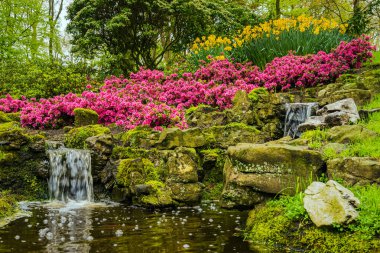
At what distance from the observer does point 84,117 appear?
13109mm

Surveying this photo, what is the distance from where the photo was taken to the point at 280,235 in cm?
568

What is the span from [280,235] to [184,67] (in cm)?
1401

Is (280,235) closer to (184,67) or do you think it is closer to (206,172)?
(206,172)

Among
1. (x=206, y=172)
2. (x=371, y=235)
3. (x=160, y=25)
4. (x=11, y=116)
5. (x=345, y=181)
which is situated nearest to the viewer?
(x=371, y=235)

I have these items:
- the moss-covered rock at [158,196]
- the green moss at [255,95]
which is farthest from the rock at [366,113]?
the moss-covered rock at [158,196]

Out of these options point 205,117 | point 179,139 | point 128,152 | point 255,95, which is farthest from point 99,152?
point 255,95

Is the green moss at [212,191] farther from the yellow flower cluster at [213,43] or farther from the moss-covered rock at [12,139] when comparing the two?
the yellow flower cluster at [213,43]

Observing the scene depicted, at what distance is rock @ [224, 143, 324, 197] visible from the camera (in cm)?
653

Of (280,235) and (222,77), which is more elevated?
(222,77)

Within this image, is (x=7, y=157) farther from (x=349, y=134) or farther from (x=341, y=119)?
(x=341, y=119)

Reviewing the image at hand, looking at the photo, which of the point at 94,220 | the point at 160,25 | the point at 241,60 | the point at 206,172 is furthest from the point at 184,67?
the point at 94,220

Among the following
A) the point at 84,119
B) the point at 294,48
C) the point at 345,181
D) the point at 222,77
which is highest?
the point at 294,48

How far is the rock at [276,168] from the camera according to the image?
6.53 metres

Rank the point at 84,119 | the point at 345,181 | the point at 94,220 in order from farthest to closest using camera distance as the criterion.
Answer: the point at 84,119
the point at 94,220
the point at 345,181
